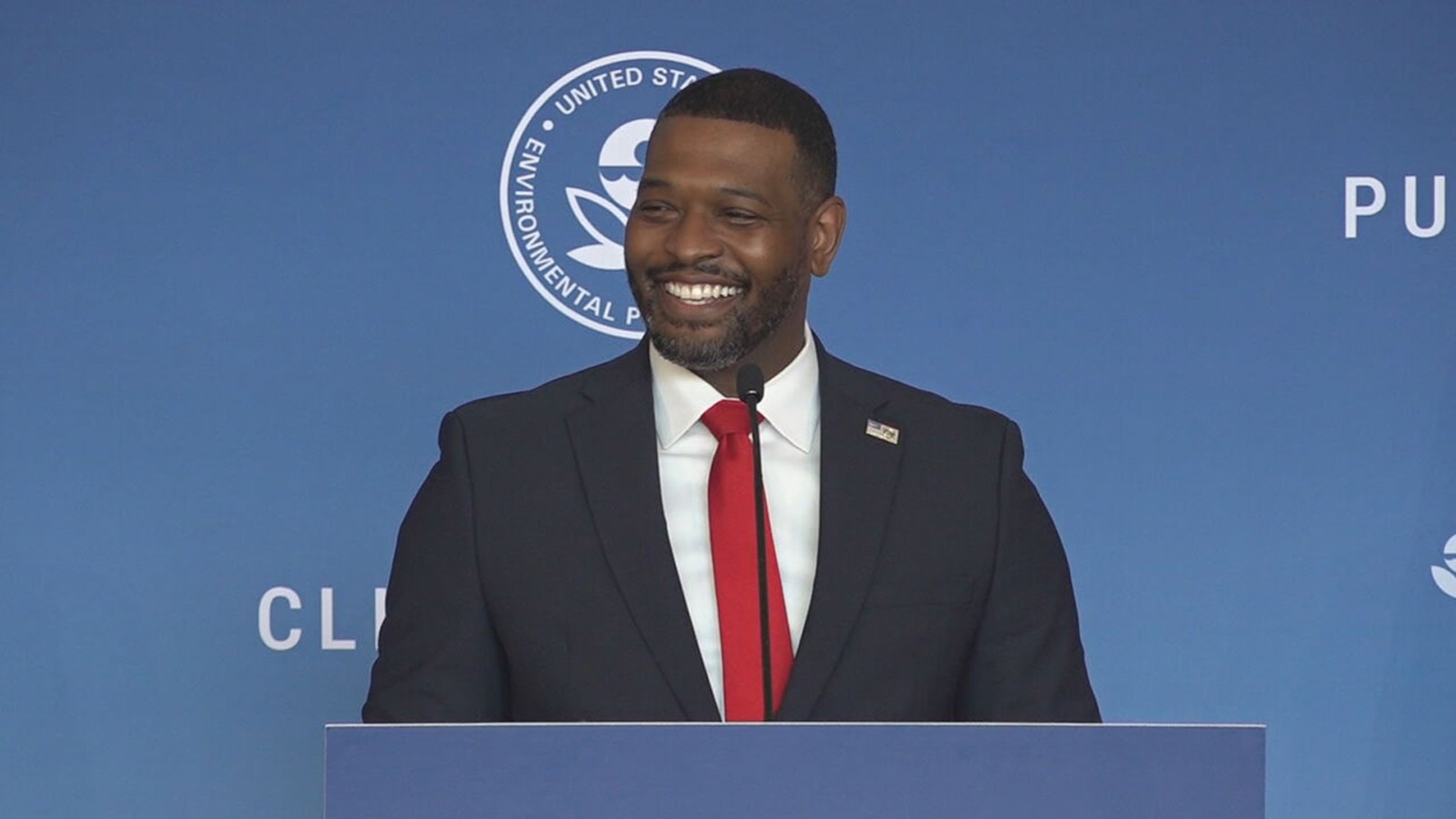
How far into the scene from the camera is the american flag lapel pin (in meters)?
1.87

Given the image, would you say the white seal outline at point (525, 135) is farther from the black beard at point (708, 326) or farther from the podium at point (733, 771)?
the podium at point (733, 771)

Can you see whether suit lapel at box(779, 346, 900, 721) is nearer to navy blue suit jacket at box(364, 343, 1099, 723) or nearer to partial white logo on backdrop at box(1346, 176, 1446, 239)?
navy blue suit jacket at box(364, 343, 1099, 723)

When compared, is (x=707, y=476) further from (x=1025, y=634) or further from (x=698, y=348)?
(x=1025, y=634)

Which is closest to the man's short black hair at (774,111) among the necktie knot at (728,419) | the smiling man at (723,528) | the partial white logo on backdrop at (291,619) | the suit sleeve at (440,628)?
the smiling man at (723,528)

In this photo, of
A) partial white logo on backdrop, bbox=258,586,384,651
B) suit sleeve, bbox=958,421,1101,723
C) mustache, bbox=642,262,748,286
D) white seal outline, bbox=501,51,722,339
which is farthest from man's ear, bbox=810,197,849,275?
partial white logo on backdrop, bbox=258,586,384,651

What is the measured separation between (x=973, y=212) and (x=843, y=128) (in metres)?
0.20

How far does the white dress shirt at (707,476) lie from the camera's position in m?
1.78

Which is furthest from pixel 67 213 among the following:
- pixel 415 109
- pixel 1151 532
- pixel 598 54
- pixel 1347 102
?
pixel 1347 102

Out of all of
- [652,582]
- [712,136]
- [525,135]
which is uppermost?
[525,135]

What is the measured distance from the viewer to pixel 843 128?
8.67 feet

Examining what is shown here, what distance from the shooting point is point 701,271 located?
1.80 metres

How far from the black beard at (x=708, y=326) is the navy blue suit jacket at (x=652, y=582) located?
0.07m

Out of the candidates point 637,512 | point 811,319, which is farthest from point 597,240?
point 637,512

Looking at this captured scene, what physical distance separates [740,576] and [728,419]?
0.15m
